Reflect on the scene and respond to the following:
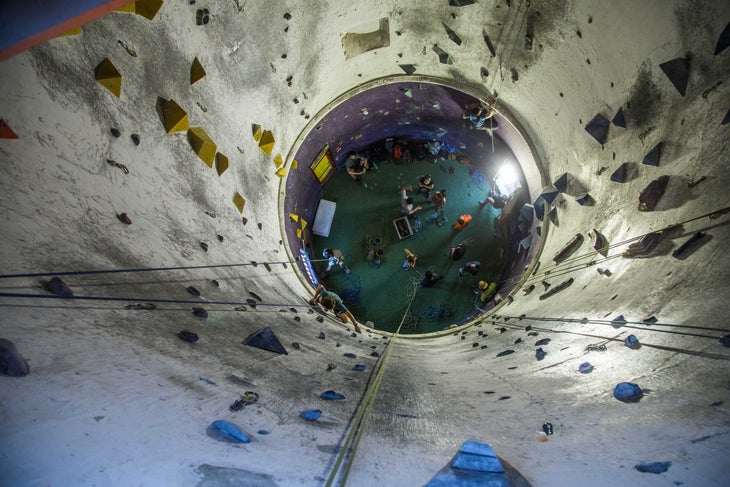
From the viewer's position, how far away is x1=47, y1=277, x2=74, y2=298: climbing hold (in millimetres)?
1723

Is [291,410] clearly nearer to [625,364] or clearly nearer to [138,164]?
[138,164]

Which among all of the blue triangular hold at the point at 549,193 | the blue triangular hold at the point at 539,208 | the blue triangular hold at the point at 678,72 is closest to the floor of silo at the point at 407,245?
the blue triangular hold at the point at 539,208

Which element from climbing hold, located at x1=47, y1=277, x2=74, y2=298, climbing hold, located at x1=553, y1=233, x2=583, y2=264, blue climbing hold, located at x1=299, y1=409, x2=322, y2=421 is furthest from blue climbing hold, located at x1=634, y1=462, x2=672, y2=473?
climbing hold, located at x1=47, y1=277, x2=74, y2=298

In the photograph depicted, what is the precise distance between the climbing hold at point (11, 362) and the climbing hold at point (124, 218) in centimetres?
113

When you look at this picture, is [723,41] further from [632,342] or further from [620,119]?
[632,342]

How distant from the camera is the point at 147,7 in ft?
7.88

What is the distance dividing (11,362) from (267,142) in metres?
3.37

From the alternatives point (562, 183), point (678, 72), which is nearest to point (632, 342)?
point (678, 72)

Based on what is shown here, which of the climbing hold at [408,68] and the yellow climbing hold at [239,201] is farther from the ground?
the climbing hold at [408,68]

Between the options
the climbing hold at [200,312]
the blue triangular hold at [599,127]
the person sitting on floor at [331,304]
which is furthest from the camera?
the person sitting on floor at [331,304]

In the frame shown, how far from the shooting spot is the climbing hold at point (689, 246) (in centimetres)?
231

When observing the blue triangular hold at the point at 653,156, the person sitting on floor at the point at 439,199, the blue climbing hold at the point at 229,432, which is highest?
the person sitting on floor at the point at 439,199

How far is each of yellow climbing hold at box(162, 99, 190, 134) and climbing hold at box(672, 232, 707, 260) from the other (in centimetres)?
387

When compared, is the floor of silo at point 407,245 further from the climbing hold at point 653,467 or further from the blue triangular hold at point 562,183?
the climbing hold at point 653,467
